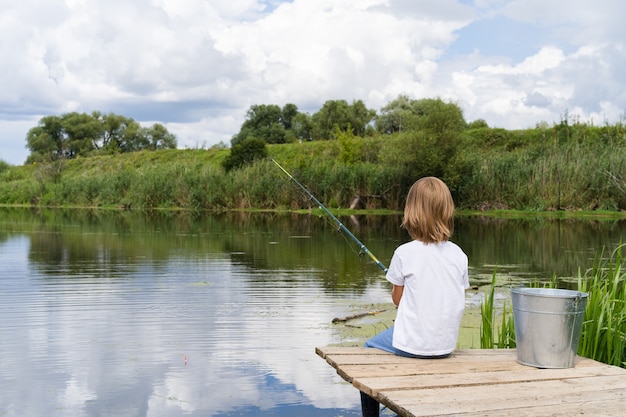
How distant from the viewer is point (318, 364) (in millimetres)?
6023

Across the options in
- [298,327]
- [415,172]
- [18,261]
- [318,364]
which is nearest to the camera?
[318,364]

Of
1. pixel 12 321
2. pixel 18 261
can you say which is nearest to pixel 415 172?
pixel 18 261

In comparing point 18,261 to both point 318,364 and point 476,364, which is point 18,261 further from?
point 476,364

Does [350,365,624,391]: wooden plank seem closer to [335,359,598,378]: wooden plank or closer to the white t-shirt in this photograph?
[335,359,598,378]: wooden plank

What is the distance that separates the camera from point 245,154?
3931cm

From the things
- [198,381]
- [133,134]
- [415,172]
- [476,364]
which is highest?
[133,134]

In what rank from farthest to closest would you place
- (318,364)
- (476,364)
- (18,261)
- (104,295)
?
(18,261)
(104,295)
(318,364)
(476,364)

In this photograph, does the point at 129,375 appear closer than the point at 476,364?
No

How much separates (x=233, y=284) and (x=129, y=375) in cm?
496

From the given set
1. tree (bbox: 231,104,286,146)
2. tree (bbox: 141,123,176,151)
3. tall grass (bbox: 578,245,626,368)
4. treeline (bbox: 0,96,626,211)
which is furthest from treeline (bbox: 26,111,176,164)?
tall grass (bbox: 578,245,626,368)

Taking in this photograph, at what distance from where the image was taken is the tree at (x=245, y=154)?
3869 centimetres

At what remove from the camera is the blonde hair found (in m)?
3.60

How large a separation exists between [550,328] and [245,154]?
119ft

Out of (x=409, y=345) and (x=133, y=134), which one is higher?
(x=133, y=134)
